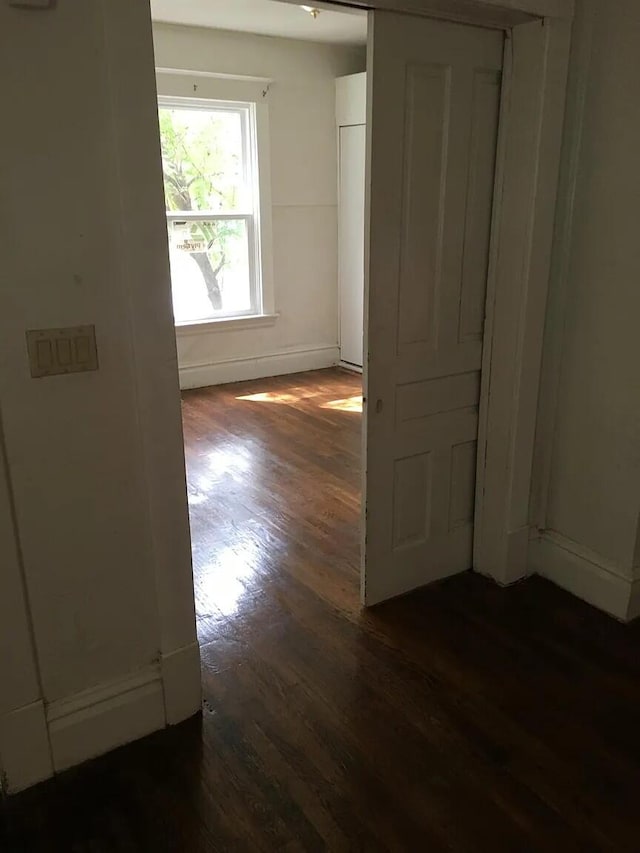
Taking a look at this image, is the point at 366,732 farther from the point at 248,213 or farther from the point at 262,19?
the point at 262,19

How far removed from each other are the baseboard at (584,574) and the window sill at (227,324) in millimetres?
3583

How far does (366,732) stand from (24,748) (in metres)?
0.94

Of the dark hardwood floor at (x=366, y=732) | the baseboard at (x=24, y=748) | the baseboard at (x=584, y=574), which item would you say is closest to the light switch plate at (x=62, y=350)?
the baseboard at (x=24, y=748)

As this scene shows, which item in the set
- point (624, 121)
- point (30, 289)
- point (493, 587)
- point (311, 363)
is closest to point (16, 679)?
point (30, 289)

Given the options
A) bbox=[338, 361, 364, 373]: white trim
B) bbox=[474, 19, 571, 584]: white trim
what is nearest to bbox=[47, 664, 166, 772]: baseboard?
bbox=[474, 19, 571, 584]: white trim

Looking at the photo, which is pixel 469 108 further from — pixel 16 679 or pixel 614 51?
pixel 16 679

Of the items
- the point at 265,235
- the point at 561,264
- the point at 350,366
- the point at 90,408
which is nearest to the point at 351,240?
the point at 265,235

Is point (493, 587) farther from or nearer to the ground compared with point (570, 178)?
nearer to the ground

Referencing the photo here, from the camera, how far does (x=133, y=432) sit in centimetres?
185

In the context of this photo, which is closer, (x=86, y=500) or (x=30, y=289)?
(x=30, y=289)

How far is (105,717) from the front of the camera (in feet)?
6.52

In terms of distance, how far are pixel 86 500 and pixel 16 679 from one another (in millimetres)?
495

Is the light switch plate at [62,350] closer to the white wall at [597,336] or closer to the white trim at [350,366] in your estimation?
the white wall at [597,336]

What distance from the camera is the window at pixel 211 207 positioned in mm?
5355
